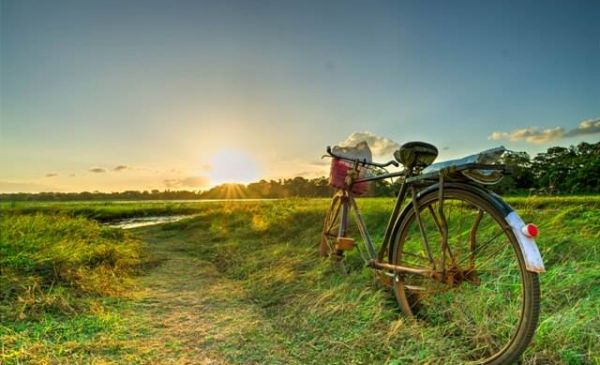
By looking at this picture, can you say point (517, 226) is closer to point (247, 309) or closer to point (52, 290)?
point (247, 309)

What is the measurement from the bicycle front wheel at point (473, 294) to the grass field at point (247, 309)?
15 cm

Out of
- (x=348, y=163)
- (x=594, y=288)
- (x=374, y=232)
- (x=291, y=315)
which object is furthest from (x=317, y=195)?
(x=594, y=288)

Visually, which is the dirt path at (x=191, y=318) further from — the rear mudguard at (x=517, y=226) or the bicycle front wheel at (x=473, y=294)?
the rear mudguard at (x=517, y=226)

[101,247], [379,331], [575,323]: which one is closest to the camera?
[575,323]

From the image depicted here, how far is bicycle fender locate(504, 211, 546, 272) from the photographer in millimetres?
1813

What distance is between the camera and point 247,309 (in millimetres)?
3498

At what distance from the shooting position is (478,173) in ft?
6.98

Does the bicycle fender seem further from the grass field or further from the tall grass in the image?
the tall grass

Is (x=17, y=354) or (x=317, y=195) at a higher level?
(x=317, y=195)

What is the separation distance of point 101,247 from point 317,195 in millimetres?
7831

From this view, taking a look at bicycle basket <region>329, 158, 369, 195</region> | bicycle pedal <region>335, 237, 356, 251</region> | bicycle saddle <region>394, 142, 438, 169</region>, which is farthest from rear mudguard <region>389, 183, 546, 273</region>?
bicycle basket <region>329, 158, 369, 195</region>

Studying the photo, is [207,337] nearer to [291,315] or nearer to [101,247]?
[291,315]

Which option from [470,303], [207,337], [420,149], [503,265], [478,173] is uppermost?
[420,149]

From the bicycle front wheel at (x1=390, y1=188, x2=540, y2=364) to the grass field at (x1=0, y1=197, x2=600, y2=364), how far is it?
0.50 ft
